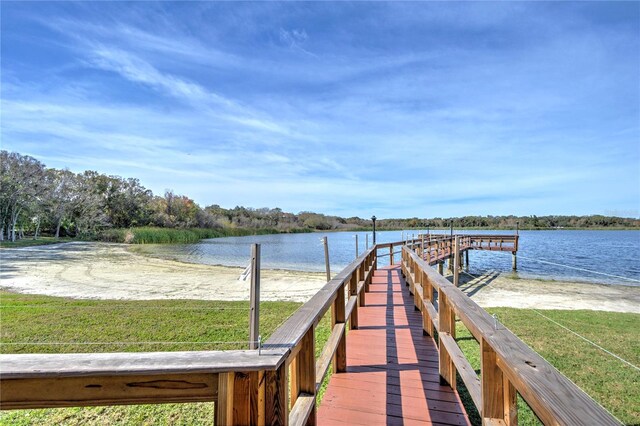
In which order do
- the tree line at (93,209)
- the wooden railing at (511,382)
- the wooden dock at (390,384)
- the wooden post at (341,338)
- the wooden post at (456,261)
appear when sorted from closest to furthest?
the wooden railing at (511,382) → the wooden dock at (390,384) → the wooden post at (341,338) → the wooden post at (456,261) → the tree line at (93,209)

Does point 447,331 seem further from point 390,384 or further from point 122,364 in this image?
point 122,364

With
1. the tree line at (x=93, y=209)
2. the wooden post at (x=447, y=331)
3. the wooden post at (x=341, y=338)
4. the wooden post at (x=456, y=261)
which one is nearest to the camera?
the wooden post at (x=447, y=331)

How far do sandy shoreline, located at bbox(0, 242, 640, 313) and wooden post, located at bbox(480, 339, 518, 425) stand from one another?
6860 millimetres

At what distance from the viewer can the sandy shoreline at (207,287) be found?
8281mm

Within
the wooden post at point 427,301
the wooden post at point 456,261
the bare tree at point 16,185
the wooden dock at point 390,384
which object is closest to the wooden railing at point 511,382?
the wooden dock at point 390,384

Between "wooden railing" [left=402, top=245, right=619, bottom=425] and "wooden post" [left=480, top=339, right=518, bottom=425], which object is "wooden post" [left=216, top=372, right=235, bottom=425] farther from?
"wooden post" [left=480, top=339, right=518, bottom=425]

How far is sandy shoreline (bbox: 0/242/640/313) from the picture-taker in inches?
326

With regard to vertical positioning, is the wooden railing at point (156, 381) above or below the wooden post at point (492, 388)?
above

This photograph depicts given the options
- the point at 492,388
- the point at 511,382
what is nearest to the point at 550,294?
the point at 492,388

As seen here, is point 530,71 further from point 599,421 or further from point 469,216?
point 469,216

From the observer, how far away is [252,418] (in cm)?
91

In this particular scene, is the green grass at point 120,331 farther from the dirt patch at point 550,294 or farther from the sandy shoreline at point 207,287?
the dirt patch at point 550,294

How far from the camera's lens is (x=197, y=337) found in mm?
4609

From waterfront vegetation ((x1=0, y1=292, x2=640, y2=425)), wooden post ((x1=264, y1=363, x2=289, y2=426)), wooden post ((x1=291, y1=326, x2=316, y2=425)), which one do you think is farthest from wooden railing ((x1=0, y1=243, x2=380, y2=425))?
waterfront vegetation ((x1=0, y1=292, x2=640, y2=425))
